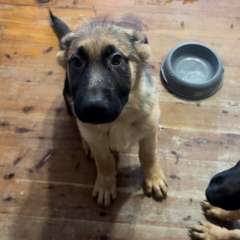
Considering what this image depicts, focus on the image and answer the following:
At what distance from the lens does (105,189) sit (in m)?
2.17

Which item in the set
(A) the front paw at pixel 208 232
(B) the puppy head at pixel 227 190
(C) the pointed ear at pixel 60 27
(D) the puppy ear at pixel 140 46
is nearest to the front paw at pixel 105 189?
(A) the front paw at pixel 208 232

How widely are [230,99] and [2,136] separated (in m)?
1.11

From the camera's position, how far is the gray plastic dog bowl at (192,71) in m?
2.45

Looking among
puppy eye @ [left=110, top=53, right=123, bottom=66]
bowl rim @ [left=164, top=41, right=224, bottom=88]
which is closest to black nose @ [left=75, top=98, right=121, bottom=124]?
puppy eye @ [left=110, top=53, right=123, bottom=66]

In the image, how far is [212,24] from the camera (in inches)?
110

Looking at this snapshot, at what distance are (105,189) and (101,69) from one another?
2.24ft

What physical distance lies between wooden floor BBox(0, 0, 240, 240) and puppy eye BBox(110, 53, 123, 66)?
711 mm

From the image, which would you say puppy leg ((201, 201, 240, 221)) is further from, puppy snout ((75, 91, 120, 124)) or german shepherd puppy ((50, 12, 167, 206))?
puppy snout ((75, 91, 120, 124))

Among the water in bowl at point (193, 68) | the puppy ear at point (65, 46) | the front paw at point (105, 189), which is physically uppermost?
the puppy ear at point (65, 46)

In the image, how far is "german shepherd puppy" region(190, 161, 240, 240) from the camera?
1.76m

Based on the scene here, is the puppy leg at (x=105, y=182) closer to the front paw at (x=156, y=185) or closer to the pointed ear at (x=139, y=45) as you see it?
the front paw at (x=156, y=185)

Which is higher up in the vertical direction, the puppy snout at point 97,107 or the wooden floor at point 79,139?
the puppy snout at point 97,107

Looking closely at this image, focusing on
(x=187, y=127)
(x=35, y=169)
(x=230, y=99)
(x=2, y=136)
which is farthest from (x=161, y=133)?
(x=2, y=136)

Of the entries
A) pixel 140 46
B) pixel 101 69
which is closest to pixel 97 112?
pixel 101 69
